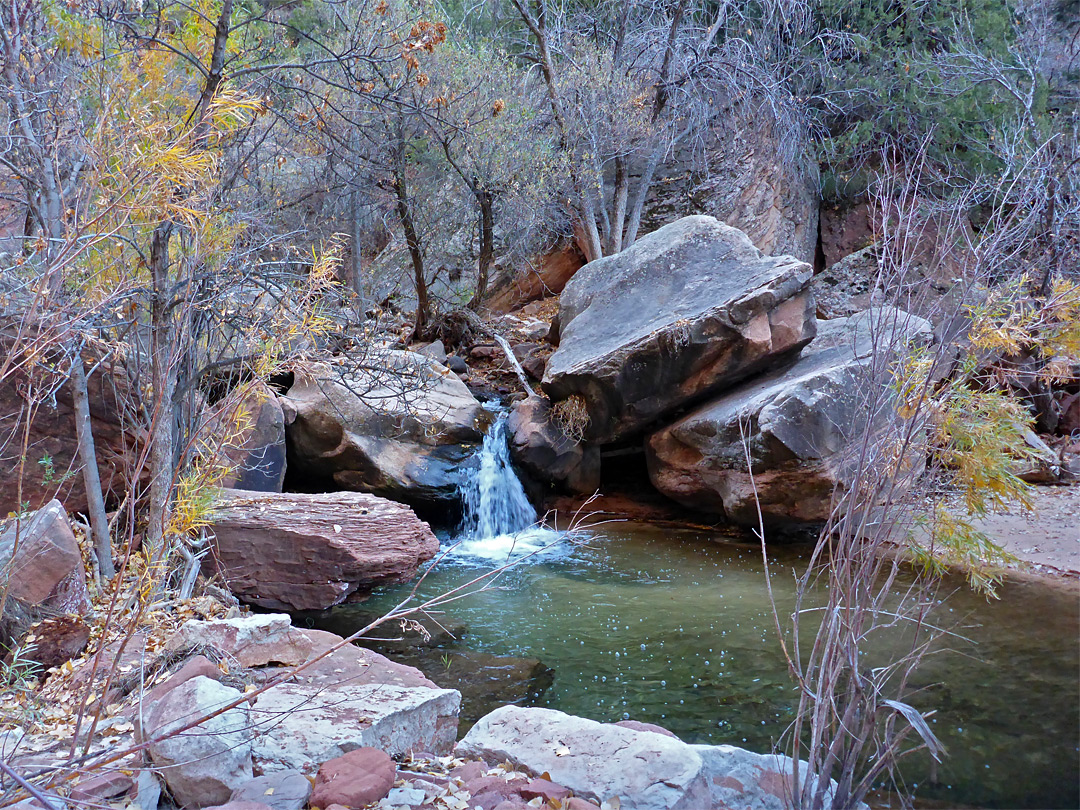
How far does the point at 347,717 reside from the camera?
3.38m

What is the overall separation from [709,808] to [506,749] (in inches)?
33.8

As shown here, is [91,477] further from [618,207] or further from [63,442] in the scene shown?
[618,207]

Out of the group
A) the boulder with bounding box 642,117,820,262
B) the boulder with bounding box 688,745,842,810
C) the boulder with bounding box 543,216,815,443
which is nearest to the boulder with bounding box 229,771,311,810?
the boulder with bounding box 688,745,842,810

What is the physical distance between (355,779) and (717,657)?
3312mm

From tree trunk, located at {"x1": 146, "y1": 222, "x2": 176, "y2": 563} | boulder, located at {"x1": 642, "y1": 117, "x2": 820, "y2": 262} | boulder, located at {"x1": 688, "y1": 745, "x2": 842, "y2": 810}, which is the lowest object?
boulder, located at {"x1": 688, "y1": 745, "x2": 842, "y2": 810}

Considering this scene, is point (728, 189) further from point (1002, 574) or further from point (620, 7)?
point (1002, 574)

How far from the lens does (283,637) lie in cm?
423

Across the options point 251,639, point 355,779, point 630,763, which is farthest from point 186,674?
point 630,763

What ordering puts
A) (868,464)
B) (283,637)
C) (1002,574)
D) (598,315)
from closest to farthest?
(868,464) < (283,637) < (1002,574) < (598,315)

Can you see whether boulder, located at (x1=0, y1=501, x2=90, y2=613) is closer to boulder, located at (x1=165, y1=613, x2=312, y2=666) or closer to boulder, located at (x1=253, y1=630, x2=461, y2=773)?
boulder, located at (x1=165, y1=613, x2=312, y2=666)

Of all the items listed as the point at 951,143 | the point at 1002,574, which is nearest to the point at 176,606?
Answer: the point at 1002,574

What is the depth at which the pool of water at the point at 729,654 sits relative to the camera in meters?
4.16

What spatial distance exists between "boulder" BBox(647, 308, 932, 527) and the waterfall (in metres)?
1.60

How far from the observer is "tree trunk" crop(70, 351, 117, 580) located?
4797mm
